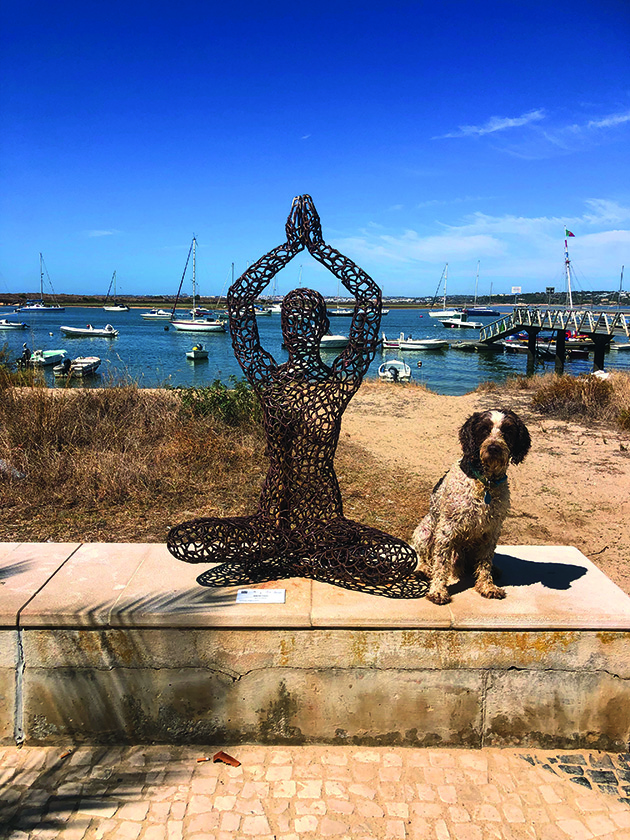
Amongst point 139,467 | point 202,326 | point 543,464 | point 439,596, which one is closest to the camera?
point 439,596

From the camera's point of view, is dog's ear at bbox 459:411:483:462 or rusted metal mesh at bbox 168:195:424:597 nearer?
dog's ear at bbox 459:411:483:462

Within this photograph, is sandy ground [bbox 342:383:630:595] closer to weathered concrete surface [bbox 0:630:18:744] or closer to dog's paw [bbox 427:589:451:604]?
dog's paw [bbox 427:589:451:604]

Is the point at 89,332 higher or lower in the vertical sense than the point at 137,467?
higher

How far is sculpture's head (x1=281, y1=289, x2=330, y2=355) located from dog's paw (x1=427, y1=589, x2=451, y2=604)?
1.66 meters

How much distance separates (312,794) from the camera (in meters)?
2.93

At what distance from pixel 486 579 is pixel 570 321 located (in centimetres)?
3104

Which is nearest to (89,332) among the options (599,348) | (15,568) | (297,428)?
(599,348)

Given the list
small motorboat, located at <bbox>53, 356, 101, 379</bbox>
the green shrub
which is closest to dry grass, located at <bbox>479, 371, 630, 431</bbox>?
the green shrub

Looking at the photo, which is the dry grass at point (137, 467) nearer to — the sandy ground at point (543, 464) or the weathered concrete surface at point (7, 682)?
the sandy ground at point (543, 464)

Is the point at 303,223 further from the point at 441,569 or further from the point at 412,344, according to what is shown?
the point at 412,344

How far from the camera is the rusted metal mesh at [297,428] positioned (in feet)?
11.9

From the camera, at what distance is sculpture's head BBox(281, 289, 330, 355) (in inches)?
141

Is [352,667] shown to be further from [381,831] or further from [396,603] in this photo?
[381,831]

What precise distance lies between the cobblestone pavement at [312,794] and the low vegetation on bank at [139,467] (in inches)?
98.0
